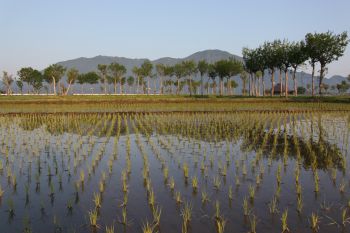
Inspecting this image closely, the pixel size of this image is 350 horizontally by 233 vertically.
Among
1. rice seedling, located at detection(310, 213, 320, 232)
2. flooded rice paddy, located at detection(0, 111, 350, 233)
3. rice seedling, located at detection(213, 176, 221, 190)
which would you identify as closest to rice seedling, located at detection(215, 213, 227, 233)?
flooded rice paddy, located at detection(0, 111, 350, 233)

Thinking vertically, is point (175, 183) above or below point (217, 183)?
below

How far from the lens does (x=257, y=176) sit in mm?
12164

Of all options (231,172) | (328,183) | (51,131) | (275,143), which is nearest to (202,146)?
(275,143)

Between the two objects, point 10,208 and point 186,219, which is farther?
point 10,208

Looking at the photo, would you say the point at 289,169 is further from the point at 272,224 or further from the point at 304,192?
the point at 272,224

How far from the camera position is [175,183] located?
12070 millimetres


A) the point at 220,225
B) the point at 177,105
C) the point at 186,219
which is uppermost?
the point at 177,105

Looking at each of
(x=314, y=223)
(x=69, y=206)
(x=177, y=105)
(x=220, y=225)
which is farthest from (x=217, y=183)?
(x=177, y=105)

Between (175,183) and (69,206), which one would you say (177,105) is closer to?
(175,183)

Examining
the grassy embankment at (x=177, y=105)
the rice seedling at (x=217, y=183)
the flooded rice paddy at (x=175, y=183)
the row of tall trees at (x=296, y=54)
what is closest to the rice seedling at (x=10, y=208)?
the flooded rice paddy at (x=175, y=183)

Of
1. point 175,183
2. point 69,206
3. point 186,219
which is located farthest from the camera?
point 175,183

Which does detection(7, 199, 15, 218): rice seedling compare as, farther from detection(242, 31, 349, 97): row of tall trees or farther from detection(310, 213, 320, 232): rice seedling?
detection(242, 31, 349, 97): row of tall trees

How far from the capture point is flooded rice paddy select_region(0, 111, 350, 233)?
849cm

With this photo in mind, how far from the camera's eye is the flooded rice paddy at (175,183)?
8.49 m
